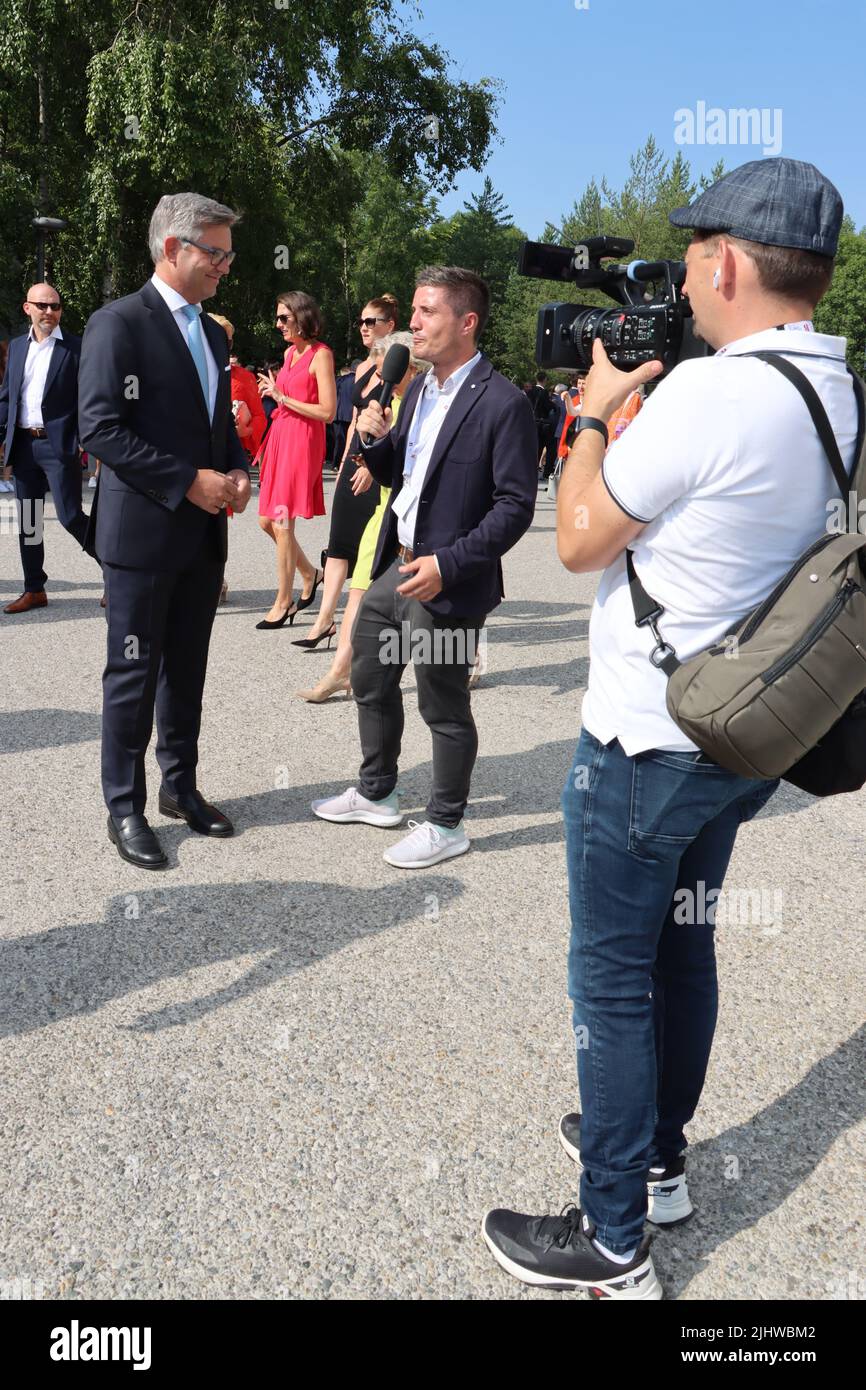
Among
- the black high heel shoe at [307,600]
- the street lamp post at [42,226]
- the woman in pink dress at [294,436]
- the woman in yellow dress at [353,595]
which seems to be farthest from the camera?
the street lamp post at [42,226]

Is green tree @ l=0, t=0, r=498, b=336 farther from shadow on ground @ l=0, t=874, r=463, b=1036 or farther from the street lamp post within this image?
shadow on ground @ l=0, t=874, r=463, b=1036

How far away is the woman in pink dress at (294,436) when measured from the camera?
7727 mm

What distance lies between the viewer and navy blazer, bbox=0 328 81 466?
825 centimetres

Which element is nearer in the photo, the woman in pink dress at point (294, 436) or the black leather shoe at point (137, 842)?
the black leather shoe at point (137, 842)

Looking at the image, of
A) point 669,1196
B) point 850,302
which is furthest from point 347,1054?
point 850,302

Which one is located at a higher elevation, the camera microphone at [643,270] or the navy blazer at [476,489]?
the camera microphone at [643,270]

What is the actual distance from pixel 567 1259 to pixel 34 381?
764 cm

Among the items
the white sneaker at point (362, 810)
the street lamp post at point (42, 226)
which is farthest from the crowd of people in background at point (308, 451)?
the street lamp post at point (42, 226)

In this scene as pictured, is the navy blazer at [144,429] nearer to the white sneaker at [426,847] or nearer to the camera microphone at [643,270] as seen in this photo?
the white sneaker at [426,847]

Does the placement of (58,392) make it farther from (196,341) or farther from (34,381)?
(196,341)

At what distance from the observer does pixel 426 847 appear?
430 centimetres

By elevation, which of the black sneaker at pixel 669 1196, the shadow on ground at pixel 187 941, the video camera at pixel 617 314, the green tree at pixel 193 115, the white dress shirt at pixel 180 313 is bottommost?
the black sneaker at pixel 669 1196

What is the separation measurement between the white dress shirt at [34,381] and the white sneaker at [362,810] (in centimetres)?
502

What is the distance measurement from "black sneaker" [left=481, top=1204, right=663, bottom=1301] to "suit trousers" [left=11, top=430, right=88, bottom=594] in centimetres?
663
